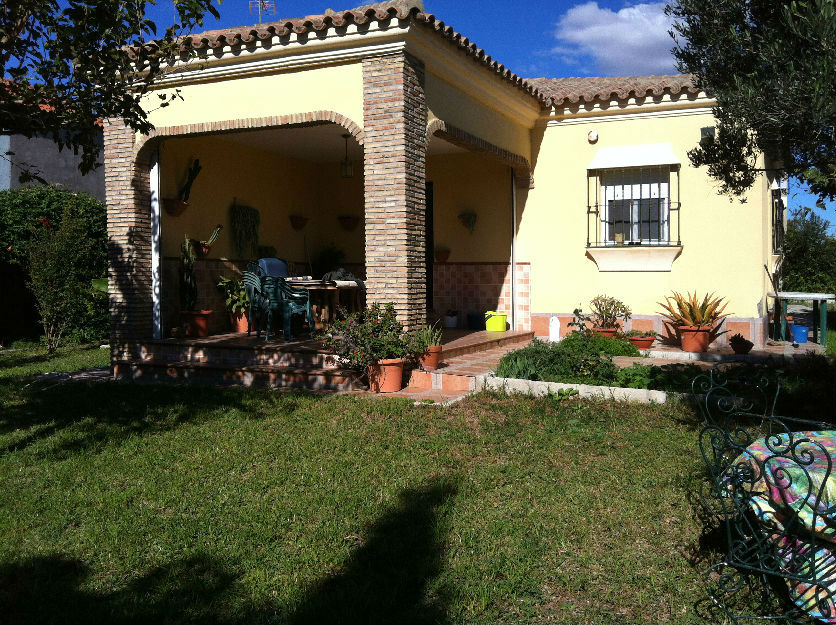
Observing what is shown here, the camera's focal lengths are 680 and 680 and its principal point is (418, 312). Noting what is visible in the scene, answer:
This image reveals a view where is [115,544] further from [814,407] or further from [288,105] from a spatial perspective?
[288,105]

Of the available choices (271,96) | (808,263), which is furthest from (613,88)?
(808,263)

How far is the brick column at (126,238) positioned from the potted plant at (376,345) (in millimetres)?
3584

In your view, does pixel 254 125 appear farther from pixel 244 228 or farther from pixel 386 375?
pixel 386 375

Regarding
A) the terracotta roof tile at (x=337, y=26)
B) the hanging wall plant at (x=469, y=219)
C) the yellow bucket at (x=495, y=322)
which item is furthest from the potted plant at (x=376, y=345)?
the hanging wall plant at (x=469, y=219)

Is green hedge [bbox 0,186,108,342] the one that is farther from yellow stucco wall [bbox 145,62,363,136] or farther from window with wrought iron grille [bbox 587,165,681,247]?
window with wrought iron grille [bbox 587,165,681,247]

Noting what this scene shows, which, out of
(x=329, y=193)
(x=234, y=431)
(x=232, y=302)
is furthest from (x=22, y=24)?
(x=329, y=193)

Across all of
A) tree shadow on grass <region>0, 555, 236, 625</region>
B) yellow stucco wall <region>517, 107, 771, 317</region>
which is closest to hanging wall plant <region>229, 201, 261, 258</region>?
yellow stucco wall <region>517, 107, 771, 317</region>

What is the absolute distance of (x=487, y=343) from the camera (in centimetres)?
1039

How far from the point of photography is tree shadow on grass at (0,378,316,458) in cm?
619

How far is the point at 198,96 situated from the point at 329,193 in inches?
185

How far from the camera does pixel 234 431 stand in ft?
20.4

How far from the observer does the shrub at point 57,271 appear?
37.1 feet

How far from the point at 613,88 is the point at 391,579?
10.1 metres

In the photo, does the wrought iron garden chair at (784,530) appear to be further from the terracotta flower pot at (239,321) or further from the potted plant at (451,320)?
the potted plant at (451,320)
